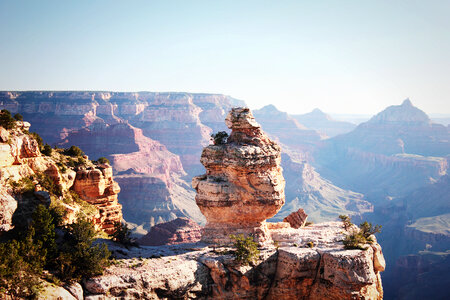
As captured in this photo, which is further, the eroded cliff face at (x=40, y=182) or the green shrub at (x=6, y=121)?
the green shrub at (x=6, y=121)

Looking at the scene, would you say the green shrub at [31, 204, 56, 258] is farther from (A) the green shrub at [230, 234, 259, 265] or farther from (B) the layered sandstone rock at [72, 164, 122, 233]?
(A) the green shrub at [230, 234, 259, 265]

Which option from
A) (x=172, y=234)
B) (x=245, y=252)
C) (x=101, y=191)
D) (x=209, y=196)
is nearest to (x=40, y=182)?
(x=101, y=191)

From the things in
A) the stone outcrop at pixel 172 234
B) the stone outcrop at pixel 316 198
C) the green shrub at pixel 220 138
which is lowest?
the stone outcrop at pixel 316 198

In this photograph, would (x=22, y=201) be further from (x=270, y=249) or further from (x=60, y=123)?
(x=60, y=123)

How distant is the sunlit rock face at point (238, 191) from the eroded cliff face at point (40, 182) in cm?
1300

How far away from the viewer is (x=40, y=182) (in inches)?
1289

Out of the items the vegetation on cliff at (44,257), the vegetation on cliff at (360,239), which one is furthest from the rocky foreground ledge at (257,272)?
the vegetation on cliff at (44,257)

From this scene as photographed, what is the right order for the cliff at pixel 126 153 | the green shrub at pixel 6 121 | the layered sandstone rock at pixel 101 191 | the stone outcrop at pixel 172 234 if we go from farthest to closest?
the cliff at pixel 126 153
the stone outcrop at pixel 172 234
the layered sandstone rock at pixel 101 191
the green shrub at pixel 6 121

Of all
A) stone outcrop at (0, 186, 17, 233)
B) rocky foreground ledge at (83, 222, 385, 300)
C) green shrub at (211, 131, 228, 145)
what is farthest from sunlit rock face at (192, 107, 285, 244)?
stone outcrop at (0, 186, 17, 233)

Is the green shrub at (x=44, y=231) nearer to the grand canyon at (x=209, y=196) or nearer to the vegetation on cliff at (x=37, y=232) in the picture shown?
the vegetation on cliff at (x=37, y=232)

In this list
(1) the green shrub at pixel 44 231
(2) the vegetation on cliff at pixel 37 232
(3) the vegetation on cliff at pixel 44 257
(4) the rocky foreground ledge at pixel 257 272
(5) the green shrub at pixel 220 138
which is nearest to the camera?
(3) the vegetation on cliff at pixel 44 257

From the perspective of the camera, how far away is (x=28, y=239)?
2447 centimetres

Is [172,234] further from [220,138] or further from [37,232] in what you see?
[37,232]

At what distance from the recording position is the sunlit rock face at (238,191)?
3497 cm
